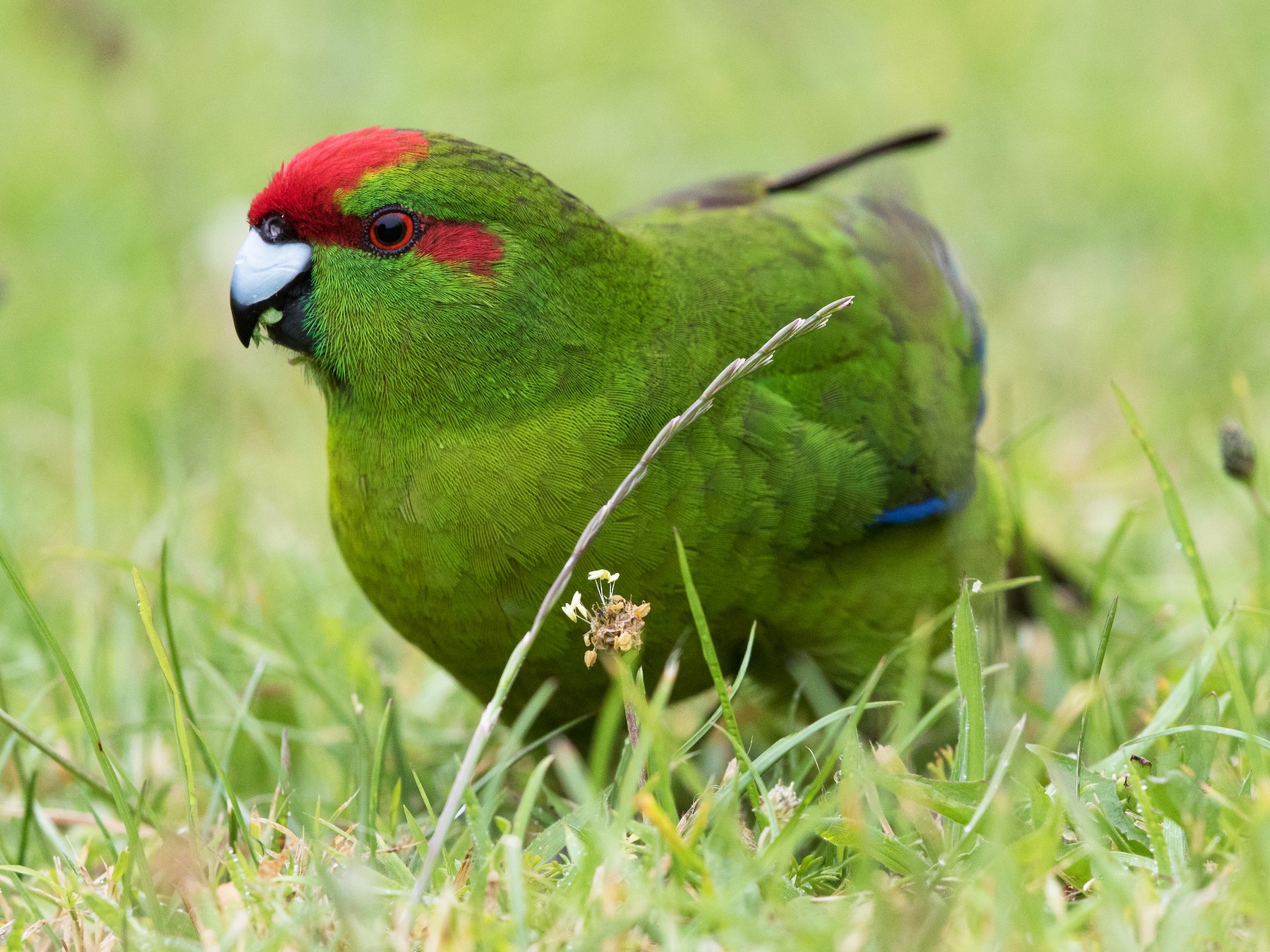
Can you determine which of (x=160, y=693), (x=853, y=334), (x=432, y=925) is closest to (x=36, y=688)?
(x=160, y=693)

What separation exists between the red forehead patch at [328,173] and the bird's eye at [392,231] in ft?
0.22

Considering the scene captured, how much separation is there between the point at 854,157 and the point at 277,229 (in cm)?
178

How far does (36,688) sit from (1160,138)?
17.9 feet

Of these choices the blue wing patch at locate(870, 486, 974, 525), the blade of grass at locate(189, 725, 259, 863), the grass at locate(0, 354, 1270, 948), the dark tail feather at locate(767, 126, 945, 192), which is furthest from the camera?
the dark tail feather at locate(767, 126, 945, 192)

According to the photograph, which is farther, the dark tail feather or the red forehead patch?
the dark tail feather

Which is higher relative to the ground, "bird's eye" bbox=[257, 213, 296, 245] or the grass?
"bird's eye" bbox=[257, 213, 296, 245]

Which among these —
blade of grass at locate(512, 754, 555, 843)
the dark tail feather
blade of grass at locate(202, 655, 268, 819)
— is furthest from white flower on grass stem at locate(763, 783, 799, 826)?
the dark tail feather

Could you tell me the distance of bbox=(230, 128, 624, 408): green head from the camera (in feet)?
9.11

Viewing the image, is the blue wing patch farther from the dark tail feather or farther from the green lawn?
the dark tail feather

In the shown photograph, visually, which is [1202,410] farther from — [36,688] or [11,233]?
[11,233]

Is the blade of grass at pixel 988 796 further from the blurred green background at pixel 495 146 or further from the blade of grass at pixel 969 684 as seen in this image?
the blurred green background at pixel 495 146

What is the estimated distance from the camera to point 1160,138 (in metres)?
6.55

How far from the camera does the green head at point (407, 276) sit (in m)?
2.78

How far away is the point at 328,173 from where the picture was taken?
277 centimetres
